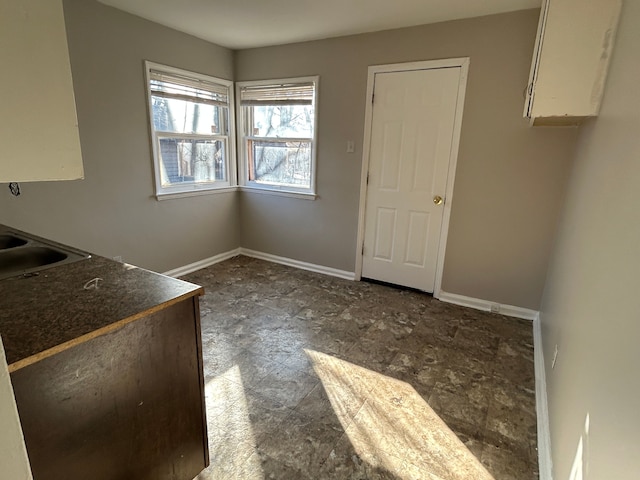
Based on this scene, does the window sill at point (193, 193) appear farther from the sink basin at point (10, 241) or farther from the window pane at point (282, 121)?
the sink basin at point (10, 241)

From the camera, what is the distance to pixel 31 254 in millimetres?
1790

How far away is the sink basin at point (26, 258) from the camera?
1715mm

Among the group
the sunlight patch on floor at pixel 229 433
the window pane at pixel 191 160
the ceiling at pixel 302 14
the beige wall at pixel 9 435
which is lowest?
the sunlight patch on floor at pixel 229 433

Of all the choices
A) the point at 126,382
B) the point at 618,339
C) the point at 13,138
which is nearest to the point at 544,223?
the point at 618,339

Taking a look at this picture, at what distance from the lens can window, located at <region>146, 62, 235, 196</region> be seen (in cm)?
338

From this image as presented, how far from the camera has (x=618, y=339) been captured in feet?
3.13

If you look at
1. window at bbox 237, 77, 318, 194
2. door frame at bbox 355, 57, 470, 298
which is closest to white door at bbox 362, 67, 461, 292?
door frame at bbox 355, 57, 470, 298

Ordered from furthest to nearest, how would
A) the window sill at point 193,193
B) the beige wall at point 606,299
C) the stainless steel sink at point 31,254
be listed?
the window sill at point 193,193 → the stainless steel sink at point 31,254 → the beige wall at point 606,299

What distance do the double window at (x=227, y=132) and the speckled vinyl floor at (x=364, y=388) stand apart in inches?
55.1

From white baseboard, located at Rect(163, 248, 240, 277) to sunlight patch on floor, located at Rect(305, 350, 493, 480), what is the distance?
7.01 ft

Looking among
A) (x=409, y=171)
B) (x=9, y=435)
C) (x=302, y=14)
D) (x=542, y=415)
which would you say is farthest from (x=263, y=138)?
(x=9, y=435)

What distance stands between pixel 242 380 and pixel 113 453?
1004mm

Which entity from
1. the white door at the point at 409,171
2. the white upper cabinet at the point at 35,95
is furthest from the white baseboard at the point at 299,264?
the white upper cabinet at the point at 35,95

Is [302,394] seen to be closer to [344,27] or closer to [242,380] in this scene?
[242,380]
